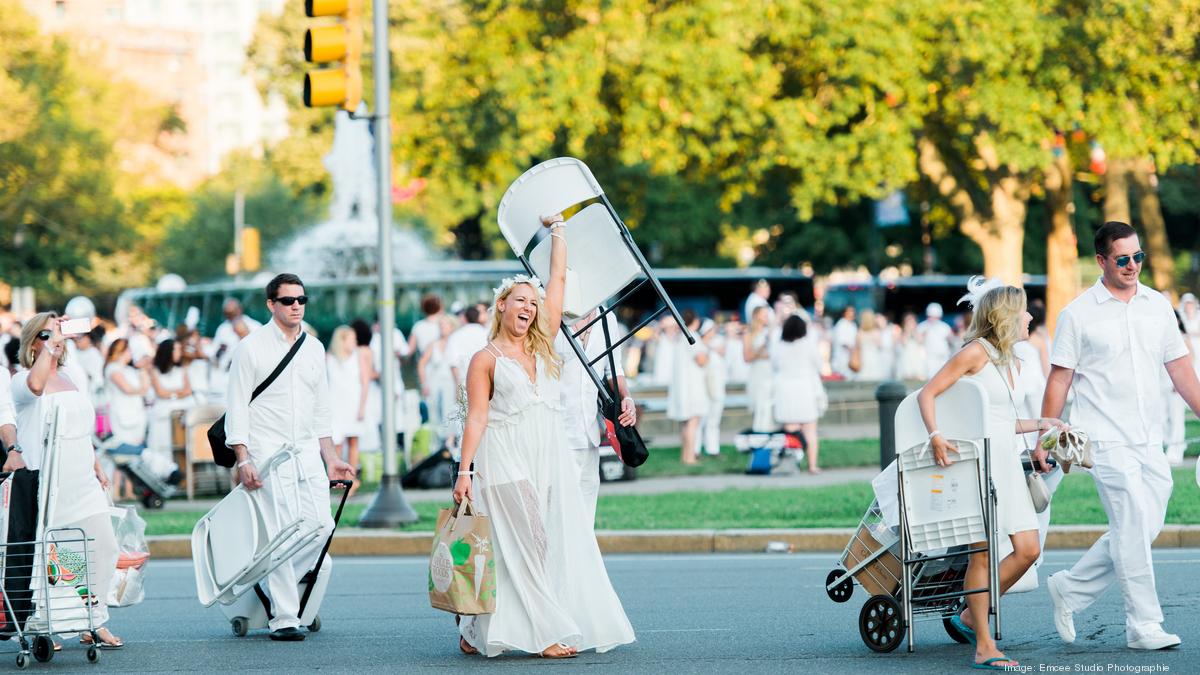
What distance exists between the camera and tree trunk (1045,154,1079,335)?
108 feet

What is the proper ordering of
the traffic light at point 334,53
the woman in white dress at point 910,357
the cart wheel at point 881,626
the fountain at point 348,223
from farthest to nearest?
the fountain at point 348,223, the woman in white dress at point 910,357, the traffic light at point 334,53, the cart wheel at point 881,626

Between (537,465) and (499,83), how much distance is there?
22.5 m

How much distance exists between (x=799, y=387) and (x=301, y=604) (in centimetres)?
1017

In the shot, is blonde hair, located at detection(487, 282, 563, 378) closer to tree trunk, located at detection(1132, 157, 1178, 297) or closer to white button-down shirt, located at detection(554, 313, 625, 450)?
white button-down shirt, located at detection(554, 313, 625, 450)

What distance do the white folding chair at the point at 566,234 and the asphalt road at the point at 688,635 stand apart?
1.43 metres

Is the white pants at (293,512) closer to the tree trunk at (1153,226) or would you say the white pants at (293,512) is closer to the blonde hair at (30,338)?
the blonde hair at (30,338)

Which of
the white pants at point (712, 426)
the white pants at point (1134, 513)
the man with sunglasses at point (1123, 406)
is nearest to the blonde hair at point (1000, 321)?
the man with sunglasses at point (1123, 406)

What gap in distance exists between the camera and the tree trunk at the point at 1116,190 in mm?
32156

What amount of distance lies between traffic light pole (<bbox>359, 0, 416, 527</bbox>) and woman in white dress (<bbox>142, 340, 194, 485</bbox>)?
423cm

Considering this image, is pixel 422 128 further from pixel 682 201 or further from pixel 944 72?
pixel 682 201

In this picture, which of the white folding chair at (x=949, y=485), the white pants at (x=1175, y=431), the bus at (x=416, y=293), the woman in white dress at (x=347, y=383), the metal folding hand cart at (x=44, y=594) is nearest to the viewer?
the white folding chair at (x=949, y=485)

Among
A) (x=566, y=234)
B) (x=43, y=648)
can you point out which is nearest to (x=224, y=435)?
(x=43, y=648)

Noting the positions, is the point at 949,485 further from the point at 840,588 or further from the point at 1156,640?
the point at 1156,640

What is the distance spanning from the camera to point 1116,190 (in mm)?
32250
